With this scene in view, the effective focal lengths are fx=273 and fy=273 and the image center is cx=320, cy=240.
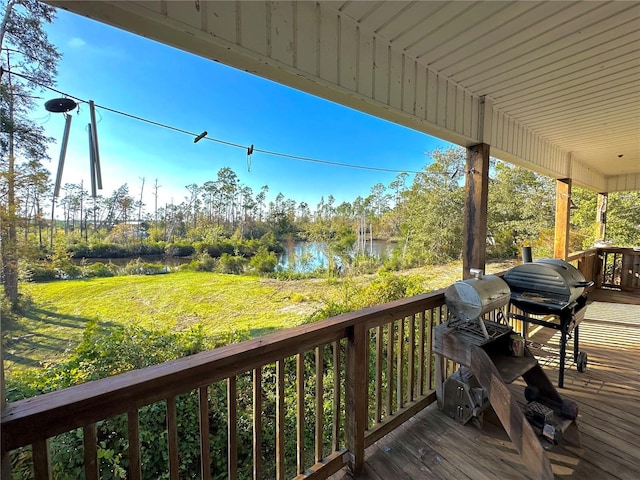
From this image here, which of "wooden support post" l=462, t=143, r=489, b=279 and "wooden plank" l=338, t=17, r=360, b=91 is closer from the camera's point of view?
"wooden plank" l=338, t=17, r=360, b=91

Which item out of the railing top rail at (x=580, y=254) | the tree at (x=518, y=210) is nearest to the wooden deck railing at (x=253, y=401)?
the railing top rail at (x=580, y=254)

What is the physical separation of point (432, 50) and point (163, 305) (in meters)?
6.81

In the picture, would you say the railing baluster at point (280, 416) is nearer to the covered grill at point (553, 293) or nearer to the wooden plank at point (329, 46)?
the wooden plank at point (329, 46)

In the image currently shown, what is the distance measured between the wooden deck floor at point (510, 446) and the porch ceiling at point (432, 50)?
2.16 m

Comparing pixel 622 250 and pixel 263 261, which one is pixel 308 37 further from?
pixel 263 261

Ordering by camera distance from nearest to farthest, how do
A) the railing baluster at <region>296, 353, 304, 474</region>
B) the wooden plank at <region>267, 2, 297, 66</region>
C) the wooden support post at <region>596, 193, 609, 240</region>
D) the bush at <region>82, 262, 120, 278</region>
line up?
the wooden plank at <region>267, 2, 297, 66</region> < the railing baluster at <region>296, 353, 304, 474</region> < the bush at <region>82, 262, 120, 278</region> < the wooden support post at <region>596, 193, 609, 240</region>

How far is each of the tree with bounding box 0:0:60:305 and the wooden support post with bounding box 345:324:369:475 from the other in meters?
2.14

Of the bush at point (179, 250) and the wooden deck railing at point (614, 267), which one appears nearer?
the wooden deck railing at point (614, 267)

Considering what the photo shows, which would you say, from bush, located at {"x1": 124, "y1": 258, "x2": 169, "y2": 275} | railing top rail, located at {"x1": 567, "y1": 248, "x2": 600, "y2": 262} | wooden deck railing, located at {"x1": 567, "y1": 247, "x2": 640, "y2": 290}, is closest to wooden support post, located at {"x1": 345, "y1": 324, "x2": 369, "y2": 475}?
railing top rail, located at {"x1": 567, "y1": 248, "x2": 600, "y2": 262}

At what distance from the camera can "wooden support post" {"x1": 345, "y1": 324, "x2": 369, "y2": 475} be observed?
5.00 feet

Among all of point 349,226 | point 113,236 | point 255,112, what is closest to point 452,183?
point 349,226

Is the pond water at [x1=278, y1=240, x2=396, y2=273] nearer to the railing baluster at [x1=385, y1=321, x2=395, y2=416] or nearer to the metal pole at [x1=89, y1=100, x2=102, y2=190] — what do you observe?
the railing baluster at [x1=385, y1=321, x2=395, y2=416]

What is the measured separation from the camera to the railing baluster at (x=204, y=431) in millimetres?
1061

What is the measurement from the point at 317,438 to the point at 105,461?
5.17ft
